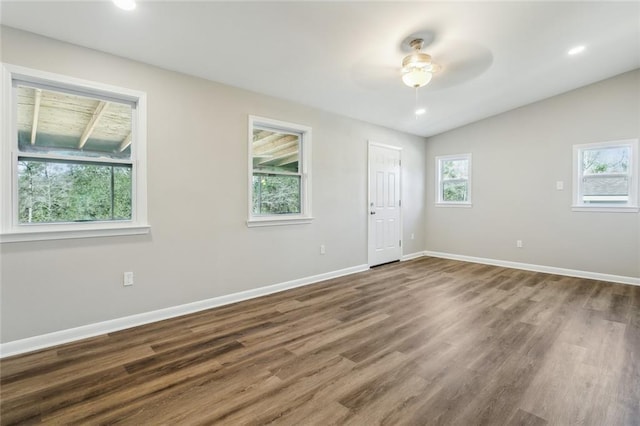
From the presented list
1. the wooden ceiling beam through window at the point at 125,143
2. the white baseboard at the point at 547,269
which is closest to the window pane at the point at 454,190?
the white baseboard at the point at 547,269

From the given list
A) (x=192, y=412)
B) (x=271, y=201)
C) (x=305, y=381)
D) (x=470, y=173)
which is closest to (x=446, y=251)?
(x=470, y=173)

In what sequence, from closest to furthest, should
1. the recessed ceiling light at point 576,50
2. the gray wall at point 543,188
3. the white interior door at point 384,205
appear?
the recessed ceiling light at point 576,50 < the gray wall at point 543,188 < the white interior door at point 384,205

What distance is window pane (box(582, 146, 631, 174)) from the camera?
4238 millimetres

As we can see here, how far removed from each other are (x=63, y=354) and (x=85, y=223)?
1.06 meters

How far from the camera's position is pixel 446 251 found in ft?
20.0

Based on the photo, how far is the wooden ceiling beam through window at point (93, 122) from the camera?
2.61 meters

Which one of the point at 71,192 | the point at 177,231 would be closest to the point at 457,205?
the point at 177,231

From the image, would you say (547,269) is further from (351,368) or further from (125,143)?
(125,143)

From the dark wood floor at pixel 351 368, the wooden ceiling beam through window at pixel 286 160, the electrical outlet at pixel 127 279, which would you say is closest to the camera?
the dark wood floor at pixel 351 368

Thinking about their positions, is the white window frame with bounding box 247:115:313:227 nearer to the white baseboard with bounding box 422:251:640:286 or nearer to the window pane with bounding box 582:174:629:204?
the white baseboard with bounding box 422:251:640:286

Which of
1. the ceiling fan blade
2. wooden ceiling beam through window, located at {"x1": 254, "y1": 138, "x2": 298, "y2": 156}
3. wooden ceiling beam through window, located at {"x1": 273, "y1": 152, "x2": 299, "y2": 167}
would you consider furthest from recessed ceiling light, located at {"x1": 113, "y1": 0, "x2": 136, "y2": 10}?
the ceiling fan blade

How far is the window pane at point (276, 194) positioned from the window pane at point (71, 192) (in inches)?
55.4

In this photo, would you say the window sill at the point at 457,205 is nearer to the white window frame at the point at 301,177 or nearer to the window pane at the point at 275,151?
the white window frame at the point at 301,177

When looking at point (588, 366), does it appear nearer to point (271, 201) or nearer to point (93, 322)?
point (271, 201)
